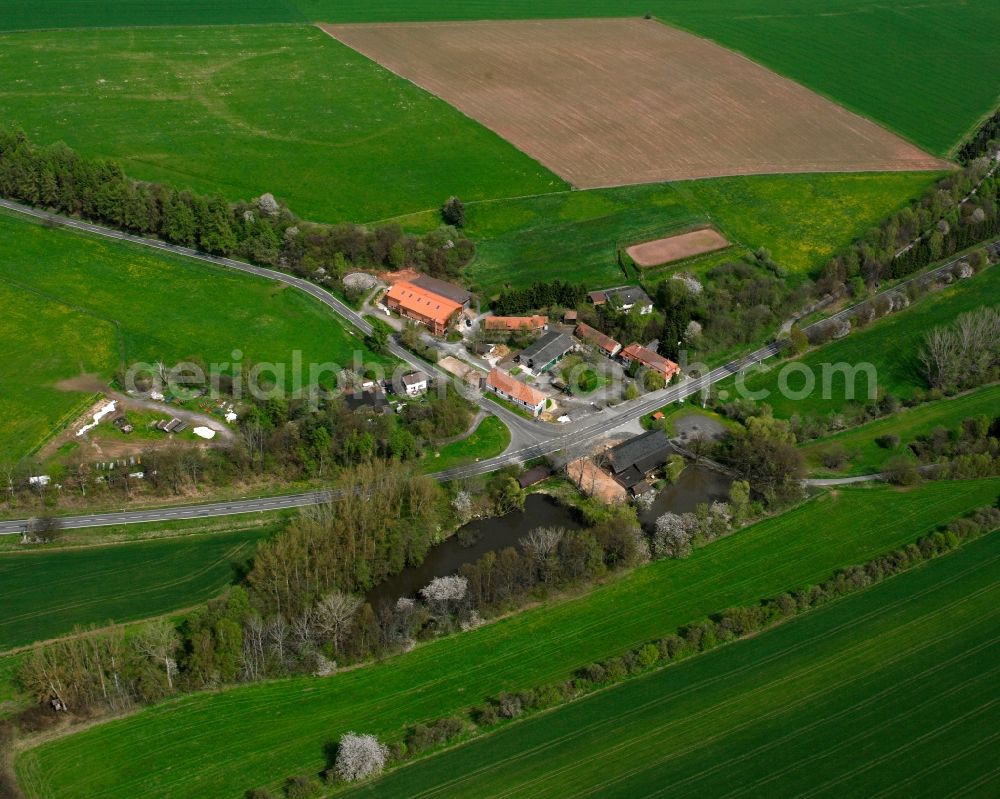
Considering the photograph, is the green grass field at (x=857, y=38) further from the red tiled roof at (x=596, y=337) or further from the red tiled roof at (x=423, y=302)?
Answer: the red tiled roof at (x=423, y=302)

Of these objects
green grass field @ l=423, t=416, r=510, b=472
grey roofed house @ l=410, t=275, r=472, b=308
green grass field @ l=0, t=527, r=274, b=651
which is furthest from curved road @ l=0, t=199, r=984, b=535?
grey roofed house @ l=410, t=275, r=472, b=308

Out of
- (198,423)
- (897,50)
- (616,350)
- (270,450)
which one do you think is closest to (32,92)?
(198,423)

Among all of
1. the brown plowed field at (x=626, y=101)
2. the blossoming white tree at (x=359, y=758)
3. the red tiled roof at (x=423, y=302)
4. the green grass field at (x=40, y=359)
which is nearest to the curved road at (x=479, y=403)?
the red tiled roof at (x=423, y=302)

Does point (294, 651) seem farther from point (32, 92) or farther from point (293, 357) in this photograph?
point (32, 92)

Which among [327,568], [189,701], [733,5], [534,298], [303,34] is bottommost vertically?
[189,701]

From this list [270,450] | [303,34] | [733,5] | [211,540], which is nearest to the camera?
[211,540]

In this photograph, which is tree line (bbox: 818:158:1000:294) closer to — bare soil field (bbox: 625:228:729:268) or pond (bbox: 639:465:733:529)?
bare soil field (bbox: 625:228:729:268)
